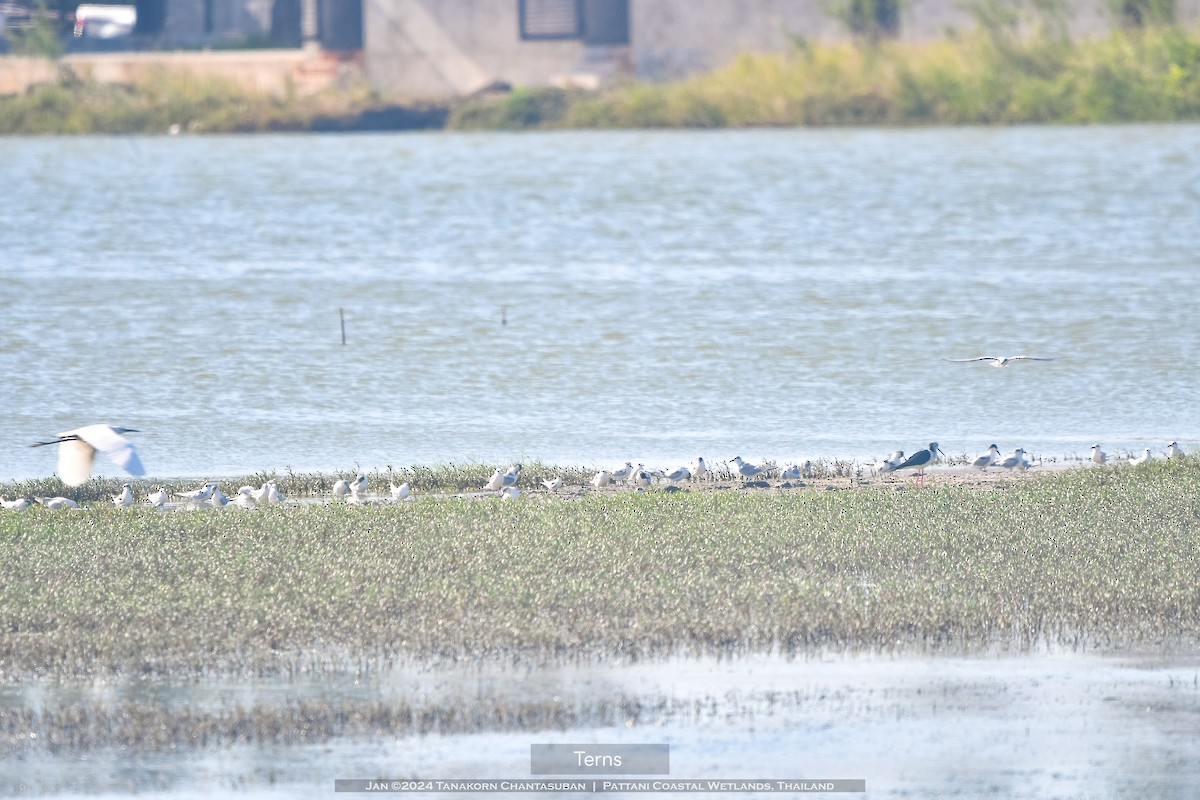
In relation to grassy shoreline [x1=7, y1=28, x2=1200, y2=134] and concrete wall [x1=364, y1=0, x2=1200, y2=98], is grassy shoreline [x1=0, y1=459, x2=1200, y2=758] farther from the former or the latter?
concrete wall [x1=364, y1=0, x2=1200, y2=98]

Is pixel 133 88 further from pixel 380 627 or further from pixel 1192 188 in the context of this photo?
pixel 380 627

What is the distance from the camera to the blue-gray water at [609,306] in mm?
17172

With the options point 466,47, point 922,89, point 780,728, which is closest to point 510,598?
point 780,728

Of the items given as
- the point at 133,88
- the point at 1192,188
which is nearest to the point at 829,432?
the point at 1192,188

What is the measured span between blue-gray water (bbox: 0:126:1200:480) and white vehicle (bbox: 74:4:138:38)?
53.6 feet

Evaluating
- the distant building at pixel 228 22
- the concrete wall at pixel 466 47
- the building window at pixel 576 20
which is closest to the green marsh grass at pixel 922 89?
the concrete wall at pixel 466 47

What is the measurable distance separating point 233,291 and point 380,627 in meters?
18.8

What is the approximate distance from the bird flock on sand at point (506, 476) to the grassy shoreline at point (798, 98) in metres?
39.5

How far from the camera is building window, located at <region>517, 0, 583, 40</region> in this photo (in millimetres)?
58031

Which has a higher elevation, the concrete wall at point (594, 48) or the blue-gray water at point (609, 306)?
the concrete wall at point (594, 48)

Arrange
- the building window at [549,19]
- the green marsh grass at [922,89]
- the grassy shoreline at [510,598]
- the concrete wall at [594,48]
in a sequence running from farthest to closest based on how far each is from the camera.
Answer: the building window at [549,19]
the concrete wall at [594,48]
the green marsh grass at [922,89]
the grassy shoreline at [510,598]

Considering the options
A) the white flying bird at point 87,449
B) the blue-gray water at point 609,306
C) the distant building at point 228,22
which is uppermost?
the distant building at point 228,22

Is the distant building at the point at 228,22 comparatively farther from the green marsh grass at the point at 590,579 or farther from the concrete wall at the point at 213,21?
the green marsh grass at the point at 590,579

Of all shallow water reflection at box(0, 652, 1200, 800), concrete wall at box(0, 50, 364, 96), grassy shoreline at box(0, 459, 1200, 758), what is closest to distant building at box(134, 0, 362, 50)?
concrete wall at box(0, 50, 364, 96)
